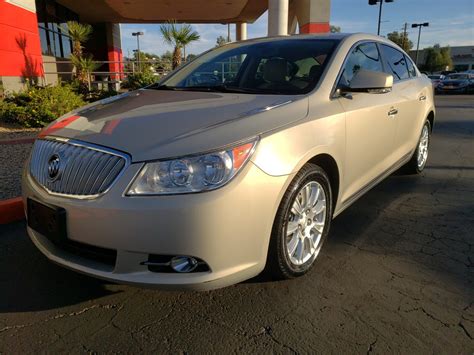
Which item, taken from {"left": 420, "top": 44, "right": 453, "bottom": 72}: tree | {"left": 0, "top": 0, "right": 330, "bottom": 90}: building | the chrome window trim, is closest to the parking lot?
the chrome window trim

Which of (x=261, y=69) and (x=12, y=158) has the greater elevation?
(x=261, y=69)

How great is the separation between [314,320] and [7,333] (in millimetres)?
1715

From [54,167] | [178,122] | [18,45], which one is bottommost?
[54,167]

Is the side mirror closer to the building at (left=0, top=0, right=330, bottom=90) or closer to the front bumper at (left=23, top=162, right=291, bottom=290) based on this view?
the front bumper at (left=23, top=162, right=291, bottom=290)

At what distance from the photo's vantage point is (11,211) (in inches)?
151

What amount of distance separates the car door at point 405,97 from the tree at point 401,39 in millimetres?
68963

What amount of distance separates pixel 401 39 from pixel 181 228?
257 feet

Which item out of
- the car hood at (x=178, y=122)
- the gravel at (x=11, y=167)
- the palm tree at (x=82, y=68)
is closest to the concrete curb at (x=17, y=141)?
the gravel at (x=11, y=167)

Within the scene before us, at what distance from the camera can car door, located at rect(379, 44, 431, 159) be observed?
163 inches

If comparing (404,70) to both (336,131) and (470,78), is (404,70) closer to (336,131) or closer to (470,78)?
(336,131)

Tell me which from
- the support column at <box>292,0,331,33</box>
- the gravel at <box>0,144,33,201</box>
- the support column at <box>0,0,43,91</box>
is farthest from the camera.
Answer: the support column at <box>292,0,331,33</box>

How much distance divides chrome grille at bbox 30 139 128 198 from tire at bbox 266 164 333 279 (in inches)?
38.4

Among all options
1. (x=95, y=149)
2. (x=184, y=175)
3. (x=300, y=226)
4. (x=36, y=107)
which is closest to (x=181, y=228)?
(x=184, y=175)

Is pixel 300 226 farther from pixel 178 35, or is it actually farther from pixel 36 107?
pixel 178 35
